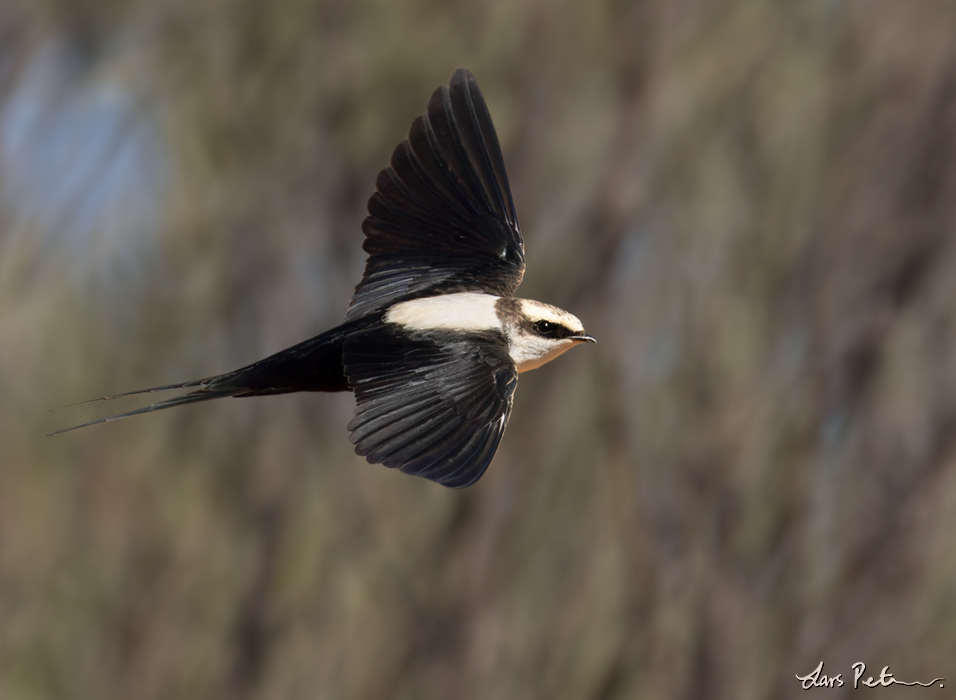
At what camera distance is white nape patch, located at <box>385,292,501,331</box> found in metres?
0.82

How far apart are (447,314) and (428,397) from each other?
0.32 ft

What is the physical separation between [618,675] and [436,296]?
1254 millimetres

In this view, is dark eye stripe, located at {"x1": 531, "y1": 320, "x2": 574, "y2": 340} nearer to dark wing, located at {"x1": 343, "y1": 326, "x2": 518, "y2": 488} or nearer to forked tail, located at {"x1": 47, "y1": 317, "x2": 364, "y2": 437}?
dark wing, located at {"x1": 343, "y1": 326, "x2": 518, "y2": 488}

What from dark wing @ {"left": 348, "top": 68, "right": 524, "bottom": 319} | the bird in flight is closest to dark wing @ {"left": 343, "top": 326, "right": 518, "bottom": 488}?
the bird in flight

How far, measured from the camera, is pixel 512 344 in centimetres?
86

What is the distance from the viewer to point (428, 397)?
0.78 metres

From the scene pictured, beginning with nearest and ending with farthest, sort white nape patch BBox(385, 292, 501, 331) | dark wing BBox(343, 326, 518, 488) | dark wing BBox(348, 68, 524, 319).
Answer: dark wing BBox(343, 326, 518, 488) < white nape patch BBox(385, 292, 501, 331) < dark wing BBox(348, 68, 524, 319)

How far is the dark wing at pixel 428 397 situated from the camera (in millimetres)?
698

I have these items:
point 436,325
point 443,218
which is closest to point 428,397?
point 436,325

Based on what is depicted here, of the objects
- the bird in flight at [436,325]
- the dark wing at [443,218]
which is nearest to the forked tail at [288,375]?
the bird in flight at [436,325]

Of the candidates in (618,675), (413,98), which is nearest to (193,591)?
(618,675)

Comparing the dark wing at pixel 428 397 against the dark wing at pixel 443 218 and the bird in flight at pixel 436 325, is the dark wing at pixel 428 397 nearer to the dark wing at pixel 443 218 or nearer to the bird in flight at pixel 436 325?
the bird in flight at pixel 436 325

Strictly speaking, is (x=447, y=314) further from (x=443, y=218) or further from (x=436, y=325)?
(x=443, y=218)

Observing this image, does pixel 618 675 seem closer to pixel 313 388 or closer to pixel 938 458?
pixel 938 458
